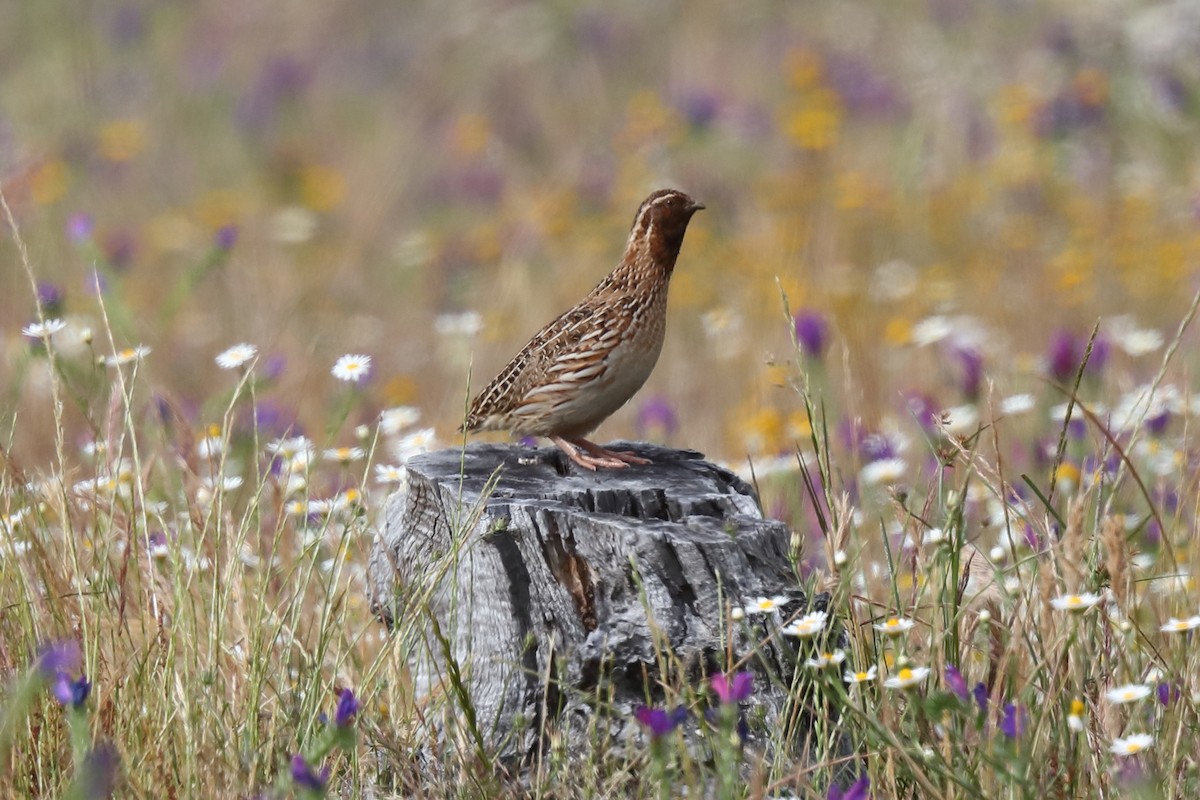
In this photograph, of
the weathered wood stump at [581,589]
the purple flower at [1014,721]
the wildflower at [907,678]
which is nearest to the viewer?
the purple flower at [1014,721]

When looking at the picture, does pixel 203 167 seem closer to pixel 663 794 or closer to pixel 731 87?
pixel 731 87

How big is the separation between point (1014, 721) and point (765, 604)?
62cm

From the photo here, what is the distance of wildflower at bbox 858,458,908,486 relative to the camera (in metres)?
4.16

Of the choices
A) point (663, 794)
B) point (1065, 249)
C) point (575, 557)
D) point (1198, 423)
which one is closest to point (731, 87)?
point (1065, 249)

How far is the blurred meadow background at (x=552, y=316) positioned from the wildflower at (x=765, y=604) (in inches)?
3.0

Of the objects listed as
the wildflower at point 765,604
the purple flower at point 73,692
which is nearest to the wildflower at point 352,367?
the wildflower at point 765,604

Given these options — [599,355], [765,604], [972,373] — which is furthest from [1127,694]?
[972,373]

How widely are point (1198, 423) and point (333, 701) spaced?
300cm

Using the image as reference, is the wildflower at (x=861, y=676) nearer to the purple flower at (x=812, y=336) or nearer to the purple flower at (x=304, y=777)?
the purple flower at (x=304, y=777)

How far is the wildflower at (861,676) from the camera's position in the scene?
2752mm

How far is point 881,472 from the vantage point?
Answer: 4.22m

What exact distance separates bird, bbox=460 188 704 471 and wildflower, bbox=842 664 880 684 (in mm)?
996

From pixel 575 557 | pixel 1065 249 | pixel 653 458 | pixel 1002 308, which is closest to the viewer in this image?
pixel 575 557

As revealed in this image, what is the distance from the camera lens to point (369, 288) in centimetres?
1009
